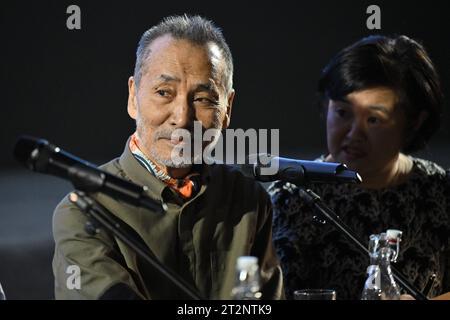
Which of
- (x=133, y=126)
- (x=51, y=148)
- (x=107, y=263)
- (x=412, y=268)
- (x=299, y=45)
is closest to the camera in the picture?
(x=51, y=148)

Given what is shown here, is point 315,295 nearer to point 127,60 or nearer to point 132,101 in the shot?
point 132,101

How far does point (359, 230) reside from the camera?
9.14 feet

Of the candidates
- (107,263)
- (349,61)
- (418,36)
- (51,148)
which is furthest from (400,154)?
(51,148)

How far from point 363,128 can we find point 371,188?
0.22 m

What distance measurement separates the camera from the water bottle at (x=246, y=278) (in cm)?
149

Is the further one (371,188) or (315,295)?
(371,188)

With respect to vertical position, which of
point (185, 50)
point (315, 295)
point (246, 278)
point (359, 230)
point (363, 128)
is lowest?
point (359, 230)

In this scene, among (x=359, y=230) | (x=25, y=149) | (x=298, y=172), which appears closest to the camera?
(x=25, y=149)

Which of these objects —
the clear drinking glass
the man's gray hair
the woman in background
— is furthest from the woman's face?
the clear drinking glass

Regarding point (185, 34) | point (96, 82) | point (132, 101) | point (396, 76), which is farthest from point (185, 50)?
point (396, 76)

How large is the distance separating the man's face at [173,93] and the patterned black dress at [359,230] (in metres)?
0.62

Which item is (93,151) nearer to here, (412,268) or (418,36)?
(412,268)

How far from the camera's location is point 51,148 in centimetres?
145
